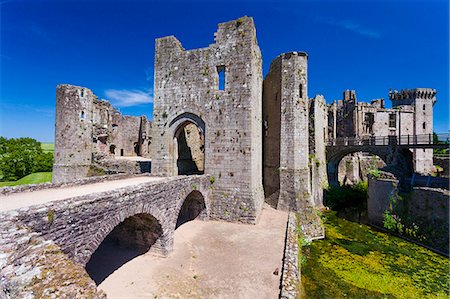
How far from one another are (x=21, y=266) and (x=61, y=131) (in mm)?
18784

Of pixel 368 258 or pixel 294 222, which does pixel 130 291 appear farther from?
pixel 368 258

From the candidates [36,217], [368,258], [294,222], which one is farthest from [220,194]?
[36,217]

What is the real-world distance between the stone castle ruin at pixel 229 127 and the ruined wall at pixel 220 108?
0.19 feet

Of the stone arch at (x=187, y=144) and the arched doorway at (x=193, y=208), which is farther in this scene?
the stone arch at (x=187, y=144)

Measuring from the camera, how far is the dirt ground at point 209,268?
22.5 feet

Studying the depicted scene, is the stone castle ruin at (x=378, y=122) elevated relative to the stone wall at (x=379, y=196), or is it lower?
elevated

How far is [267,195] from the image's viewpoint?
16.0 metres

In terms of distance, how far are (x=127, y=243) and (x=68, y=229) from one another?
4.97 meters

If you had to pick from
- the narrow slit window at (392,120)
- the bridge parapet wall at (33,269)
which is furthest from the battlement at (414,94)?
the bridge parapet wall at (33,269)

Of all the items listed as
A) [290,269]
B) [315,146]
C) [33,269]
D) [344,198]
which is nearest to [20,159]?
[33,269]

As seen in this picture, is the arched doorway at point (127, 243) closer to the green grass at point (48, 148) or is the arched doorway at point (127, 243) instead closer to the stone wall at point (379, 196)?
the stone wall at point (379, 196)

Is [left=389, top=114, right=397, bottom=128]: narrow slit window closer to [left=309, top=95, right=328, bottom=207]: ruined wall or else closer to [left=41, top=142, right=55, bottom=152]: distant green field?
[left=309, top=95, right=328, bottom=207]: ruined wall

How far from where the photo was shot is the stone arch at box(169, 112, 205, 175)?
Result: 14.1 metres

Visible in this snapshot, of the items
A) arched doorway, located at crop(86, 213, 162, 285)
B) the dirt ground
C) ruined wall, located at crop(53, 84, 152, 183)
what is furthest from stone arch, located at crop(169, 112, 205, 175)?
arched doorway, located at crop(86, 213, 162, 285)
